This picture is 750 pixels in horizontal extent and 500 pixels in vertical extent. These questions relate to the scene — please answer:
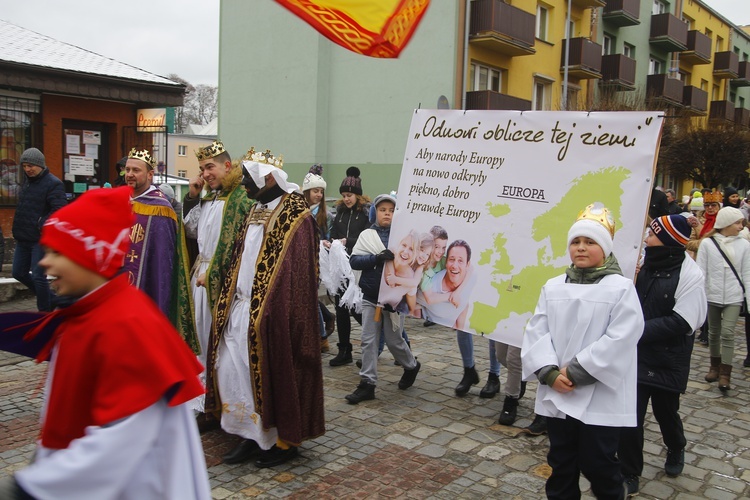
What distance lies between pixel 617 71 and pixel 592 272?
29.5 meters

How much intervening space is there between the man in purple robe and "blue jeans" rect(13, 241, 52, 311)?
295 centimetres

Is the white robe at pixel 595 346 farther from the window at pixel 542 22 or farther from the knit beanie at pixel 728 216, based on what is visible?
the window at pixel 542 22

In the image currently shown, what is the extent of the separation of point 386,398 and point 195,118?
56386 millimetres

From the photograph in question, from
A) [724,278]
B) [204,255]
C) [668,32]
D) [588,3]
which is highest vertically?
[668,32]

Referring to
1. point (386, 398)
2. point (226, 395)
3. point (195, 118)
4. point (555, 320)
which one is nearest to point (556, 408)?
point (555, 320)

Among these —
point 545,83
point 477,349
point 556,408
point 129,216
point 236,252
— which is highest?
point 545,83

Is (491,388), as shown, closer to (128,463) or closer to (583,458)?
(583,458)

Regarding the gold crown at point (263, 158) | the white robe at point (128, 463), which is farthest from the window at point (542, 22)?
the white robe at point (128, 463)

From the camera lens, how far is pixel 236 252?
483 cm

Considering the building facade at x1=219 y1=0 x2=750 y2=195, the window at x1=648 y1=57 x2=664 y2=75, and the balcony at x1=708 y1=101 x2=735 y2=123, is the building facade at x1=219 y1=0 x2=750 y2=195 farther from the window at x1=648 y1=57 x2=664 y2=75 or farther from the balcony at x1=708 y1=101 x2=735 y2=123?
the balcony at x1=708 y1=101 x2=735 y2=123

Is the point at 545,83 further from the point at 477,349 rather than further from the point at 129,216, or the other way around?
the point at 129,216

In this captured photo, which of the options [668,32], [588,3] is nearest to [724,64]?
[668,32]

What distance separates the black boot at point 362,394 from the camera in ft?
19.0

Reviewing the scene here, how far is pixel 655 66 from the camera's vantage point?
36219mm
